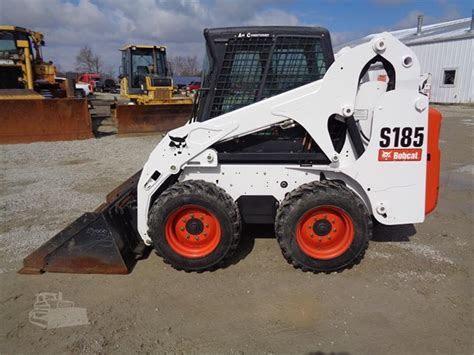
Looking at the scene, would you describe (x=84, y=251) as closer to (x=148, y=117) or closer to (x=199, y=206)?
(x=199, y=206)

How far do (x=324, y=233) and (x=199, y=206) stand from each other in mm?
1178

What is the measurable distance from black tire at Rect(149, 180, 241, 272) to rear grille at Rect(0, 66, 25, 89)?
36.4 feet

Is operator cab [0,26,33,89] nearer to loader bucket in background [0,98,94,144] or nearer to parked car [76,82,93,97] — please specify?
loader bucket in background [0,98,94,144]

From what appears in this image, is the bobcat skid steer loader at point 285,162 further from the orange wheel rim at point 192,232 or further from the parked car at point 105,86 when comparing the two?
the parked car at point 105,86

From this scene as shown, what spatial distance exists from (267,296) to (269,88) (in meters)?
1.89

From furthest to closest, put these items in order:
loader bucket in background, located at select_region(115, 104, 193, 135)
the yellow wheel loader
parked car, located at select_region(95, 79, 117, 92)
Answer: parked car, located at select_region(95, 79, 117, 92), the yellow wheel loader, loader bucket in background, located at select_region(115, 104, 193, 135)

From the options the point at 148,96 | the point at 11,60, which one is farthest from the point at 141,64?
the point at 11,60

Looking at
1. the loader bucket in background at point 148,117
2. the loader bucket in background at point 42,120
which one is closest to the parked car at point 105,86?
the loader bucket in background at point 148,117

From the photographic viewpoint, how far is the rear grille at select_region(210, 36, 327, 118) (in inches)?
131

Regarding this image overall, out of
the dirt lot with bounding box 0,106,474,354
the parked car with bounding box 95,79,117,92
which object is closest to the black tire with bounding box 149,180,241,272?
the dirt lot with bounding box 0,106,474,354

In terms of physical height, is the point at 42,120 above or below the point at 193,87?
below

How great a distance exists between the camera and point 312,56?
334 cm

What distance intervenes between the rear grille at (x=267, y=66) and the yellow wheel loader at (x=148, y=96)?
7.53 metres

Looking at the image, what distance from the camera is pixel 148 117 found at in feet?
34.7
